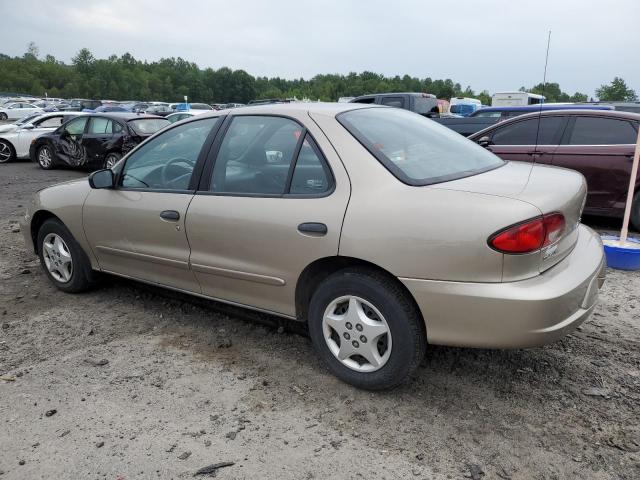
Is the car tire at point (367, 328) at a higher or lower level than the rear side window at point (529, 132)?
lower

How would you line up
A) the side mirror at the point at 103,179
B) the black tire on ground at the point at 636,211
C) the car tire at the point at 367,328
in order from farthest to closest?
the black tire on ground at the point at 636,211 → the side mirror at the point at 103,179 → the car tire at the point at 367,328

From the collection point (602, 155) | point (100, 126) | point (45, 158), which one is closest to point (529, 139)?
point (602, 155)

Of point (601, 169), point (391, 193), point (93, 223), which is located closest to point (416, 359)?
point (391, 193)

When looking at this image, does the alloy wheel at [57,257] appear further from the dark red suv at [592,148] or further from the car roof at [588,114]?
the car roof at [588,114]

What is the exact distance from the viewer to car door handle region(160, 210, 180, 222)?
3.45 m

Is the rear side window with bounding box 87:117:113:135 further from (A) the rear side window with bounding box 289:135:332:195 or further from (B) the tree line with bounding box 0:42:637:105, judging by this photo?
(B) the tree line with bounding box 0:42:637:105

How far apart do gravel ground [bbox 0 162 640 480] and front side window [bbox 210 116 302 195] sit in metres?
A: 1.08

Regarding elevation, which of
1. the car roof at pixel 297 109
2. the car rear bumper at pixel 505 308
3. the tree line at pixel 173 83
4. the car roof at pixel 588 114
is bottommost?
the car rear bumper at pixel 505 308

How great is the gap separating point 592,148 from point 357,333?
486 cm

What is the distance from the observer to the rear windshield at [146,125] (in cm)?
1204

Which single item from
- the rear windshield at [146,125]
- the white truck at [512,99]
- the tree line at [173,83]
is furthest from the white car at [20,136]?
the tree line at [173,83]

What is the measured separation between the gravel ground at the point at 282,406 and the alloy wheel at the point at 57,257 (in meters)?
0.60

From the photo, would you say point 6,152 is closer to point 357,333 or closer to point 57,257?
point 57,257

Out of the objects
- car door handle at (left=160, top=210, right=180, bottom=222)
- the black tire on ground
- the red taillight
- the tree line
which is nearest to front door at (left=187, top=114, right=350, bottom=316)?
car door handle at (left=160, top=210, right=180, bottom=222)
